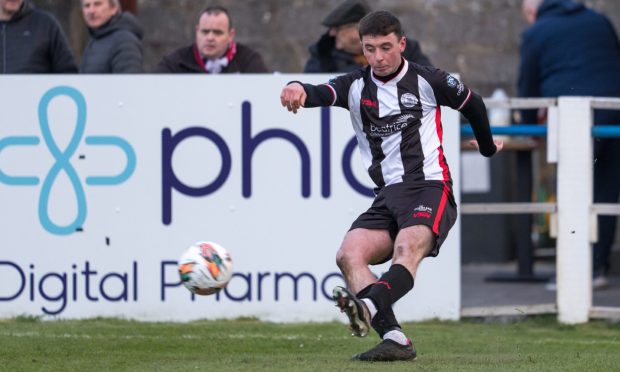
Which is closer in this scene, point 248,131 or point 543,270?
point 248,131

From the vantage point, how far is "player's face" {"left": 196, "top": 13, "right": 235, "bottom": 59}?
11.1 m

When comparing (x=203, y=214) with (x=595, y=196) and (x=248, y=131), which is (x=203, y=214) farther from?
(x=595, y=196)

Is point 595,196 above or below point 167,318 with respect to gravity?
above

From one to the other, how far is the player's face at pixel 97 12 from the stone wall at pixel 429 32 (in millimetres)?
4025

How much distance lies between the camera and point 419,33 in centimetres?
1538

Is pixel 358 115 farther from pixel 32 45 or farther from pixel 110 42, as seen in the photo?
pixel 32 45

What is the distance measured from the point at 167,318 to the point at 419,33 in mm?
6124

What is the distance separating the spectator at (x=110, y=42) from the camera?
11188mm

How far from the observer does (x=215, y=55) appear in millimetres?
11133

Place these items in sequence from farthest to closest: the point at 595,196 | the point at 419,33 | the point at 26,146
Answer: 1. the point at 419,33
2. the point at 595,196
3. the point at 26,146

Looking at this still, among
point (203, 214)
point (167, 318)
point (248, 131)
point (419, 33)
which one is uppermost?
point (419, 33)

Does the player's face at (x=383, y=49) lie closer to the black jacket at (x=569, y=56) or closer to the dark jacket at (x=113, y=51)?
the dark jacket at (x=113, y=51)

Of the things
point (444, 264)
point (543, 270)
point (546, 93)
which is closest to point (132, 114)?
point (444, 264)

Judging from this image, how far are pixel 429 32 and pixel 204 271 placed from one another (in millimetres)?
8076
